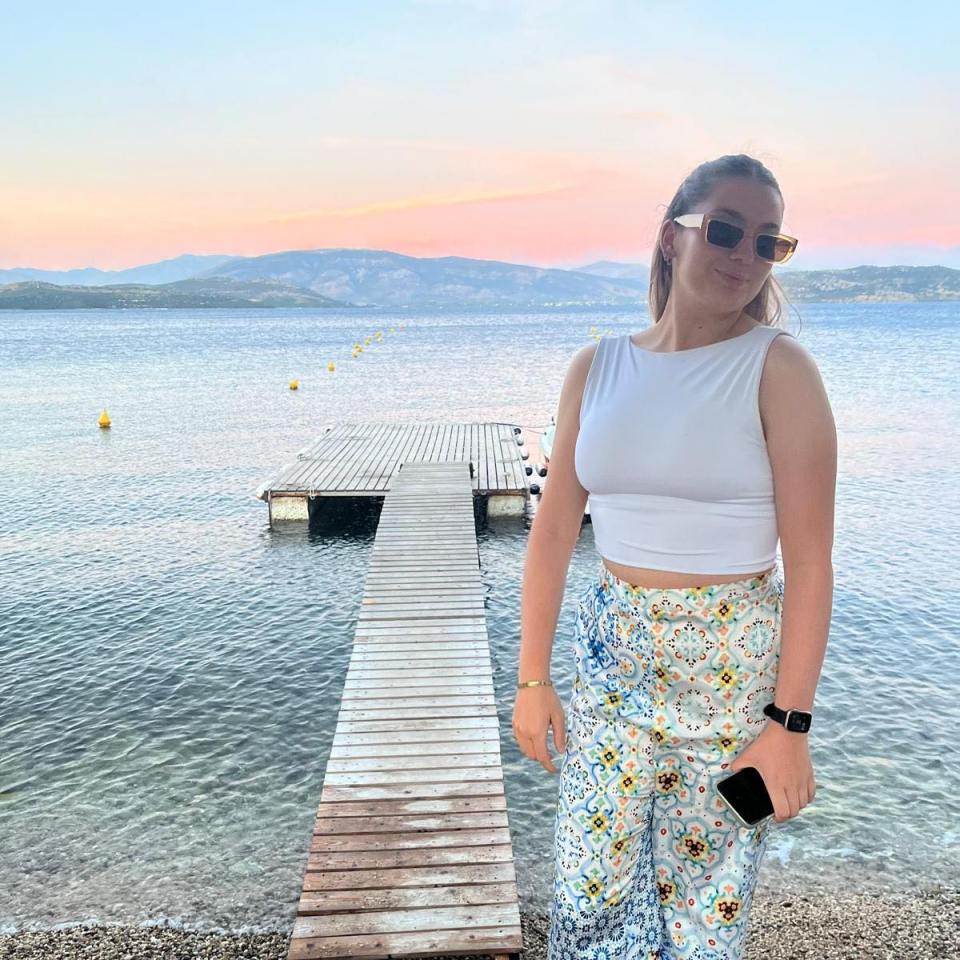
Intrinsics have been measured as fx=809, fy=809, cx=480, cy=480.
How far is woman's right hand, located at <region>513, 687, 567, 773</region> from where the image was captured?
2541mm

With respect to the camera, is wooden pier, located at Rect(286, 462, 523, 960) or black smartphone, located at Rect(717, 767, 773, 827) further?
wooden pier, located at Rect(286, 462, 523, 960)

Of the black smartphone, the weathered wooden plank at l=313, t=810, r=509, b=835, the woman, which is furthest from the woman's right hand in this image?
the weathered wooden plank at l=313, t=810, r=509, b=835

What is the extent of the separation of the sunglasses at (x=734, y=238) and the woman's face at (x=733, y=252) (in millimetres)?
13

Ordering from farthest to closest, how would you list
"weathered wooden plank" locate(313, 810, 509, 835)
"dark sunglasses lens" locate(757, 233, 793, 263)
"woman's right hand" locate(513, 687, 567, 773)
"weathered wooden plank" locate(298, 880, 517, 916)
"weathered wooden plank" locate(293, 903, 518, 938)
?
"weathered wooden plank" locate(313, 810, 509, 835) < "weathered wooden plank" locate(298, 880, 517, 916) < "weathered wooden plank" locate(293, 903, 518, 938) < "woman's right hand" locate(513, 687, 567, 773) < "dark sunglasses lens" locate(757, 233, 793, 263)

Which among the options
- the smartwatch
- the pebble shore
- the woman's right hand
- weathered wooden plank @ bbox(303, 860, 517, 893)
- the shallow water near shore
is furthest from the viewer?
the shallow water near shore

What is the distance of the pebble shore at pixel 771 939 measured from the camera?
242 inches

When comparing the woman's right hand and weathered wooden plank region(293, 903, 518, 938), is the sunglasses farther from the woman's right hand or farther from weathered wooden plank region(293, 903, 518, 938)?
weathered wooden plank region(293, 903, 518, 938)

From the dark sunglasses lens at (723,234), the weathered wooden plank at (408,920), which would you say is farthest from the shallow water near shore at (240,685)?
the weathered wooden plank at (408,920)

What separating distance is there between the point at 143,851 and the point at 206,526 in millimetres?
11882

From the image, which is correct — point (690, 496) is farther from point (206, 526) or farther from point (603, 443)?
point (206, 526)

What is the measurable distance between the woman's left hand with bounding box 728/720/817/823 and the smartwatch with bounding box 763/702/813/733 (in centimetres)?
1

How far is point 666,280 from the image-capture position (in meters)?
2.53

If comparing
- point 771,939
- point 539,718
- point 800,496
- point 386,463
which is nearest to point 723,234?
point 800,496

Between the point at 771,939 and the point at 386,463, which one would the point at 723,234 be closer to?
the point at 771,939
